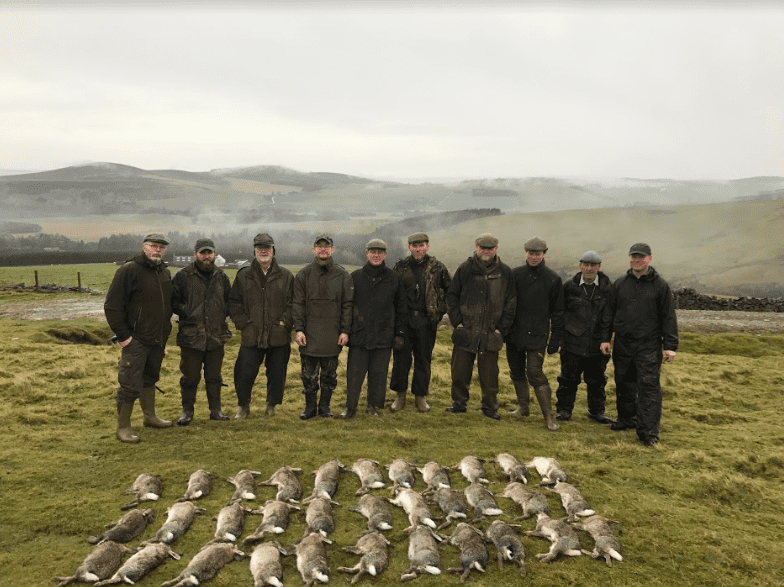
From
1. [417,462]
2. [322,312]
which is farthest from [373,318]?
[417,462]

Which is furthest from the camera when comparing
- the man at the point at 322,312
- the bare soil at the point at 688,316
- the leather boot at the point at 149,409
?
the bare soil at the point at 688,316

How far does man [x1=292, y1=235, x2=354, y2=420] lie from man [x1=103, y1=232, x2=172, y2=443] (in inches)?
83.6

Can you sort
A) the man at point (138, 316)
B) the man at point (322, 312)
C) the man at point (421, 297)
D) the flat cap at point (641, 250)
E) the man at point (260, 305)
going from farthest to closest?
the man at point (421, 297) → the man at point (322, 312) → the man at point (260, 305) → the flat cap at point (641, 250) → the man at point (138, 316)

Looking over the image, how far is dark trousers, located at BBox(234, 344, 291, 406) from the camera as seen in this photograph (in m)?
9.52

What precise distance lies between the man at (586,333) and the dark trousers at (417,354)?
244 cm

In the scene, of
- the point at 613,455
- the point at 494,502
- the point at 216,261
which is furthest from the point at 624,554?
the point at 216,261

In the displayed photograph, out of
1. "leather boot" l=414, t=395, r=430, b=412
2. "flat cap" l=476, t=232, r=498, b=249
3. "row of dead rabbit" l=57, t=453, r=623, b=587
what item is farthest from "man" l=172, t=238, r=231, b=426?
"flat cap" l=476, t=232, r=498, b=249

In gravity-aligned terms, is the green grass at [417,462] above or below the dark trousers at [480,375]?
below

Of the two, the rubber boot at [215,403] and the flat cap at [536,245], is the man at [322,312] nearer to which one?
the rubber boot at [215,403]

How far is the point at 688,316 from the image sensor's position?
109 feet

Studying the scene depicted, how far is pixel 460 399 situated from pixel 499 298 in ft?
6.80

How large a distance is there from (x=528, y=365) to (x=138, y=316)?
6315mm

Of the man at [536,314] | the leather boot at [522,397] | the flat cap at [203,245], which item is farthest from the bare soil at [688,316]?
the man at [536,314]

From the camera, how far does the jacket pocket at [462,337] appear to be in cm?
968
